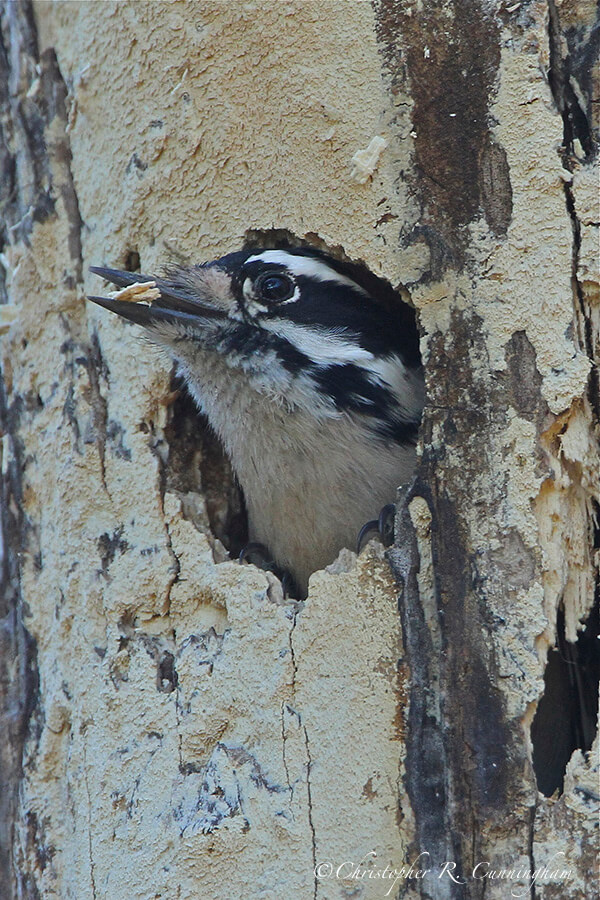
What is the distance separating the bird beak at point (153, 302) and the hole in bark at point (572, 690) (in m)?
1.49

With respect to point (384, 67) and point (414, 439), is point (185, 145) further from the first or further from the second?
point (414, 439)

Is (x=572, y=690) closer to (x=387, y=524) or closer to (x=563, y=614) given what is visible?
(x=563, y=614)

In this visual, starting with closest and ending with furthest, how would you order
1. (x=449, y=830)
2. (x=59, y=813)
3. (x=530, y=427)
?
(x=449, y=830) < (x=530, y=427) < (x=59, y=813)

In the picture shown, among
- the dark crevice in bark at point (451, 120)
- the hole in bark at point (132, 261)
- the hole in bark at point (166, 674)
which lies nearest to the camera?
the dark crevice in bark at point (451, 120)

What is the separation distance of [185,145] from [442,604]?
1735 mm

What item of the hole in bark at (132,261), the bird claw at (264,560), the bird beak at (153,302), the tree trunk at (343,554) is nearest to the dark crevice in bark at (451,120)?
the tree trunk at (343,554)

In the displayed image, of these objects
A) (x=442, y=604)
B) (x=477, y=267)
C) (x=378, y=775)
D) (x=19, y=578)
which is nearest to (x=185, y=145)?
(x=477, y=267)

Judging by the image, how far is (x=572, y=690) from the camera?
2.79m

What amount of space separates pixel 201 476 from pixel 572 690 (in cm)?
148

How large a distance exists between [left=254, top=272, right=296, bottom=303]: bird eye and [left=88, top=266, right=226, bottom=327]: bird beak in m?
0.18

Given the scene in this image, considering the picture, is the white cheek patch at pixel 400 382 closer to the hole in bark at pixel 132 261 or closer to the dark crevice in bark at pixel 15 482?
the hole in bark at pixel 132 261

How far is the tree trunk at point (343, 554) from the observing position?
103 inches

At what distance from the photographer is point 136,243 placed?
11.6ft

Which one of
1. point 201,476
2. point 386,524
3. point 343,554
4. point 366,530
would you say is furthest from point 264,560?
point 343,554
